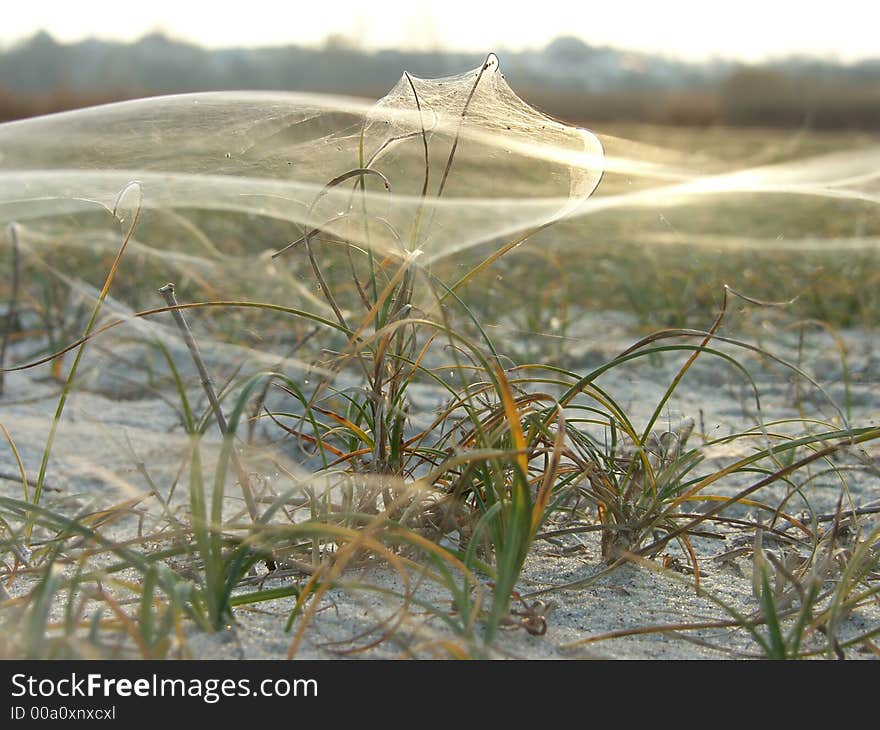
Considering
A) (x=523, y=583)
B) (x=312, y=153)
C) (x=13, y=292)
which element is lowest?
(x=523, y=583)

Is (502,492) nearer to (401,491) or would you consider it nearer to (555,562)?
(401,491)

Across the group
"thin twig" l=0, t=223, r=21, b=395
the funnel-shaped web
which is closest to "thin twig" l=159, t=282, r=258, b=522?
the funnel-shaped web

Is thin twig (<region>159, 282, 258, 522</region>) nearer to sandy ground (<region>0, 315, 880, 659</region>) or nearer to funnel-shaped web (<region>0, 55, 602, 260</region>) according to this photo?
sandy ground (<region>0, 315, 880, 659</region>)

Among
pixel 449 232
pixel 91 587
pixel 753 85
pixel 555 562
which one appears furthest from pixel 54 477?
pixel 753 85

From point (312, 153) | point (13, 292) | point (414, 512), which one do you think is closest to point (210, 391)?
point (414, 512)

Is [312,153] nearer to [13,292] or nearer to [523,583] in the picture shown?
[523,583]

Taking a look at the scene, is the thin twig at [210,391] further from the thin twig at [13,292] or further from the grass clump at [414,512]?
the thin twig at [13,292]

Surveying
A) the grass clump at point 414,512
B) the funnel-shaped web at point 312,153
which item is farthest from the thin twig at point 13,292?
the grass clump at point 414,512

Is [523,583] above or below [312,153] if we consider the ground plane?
below
